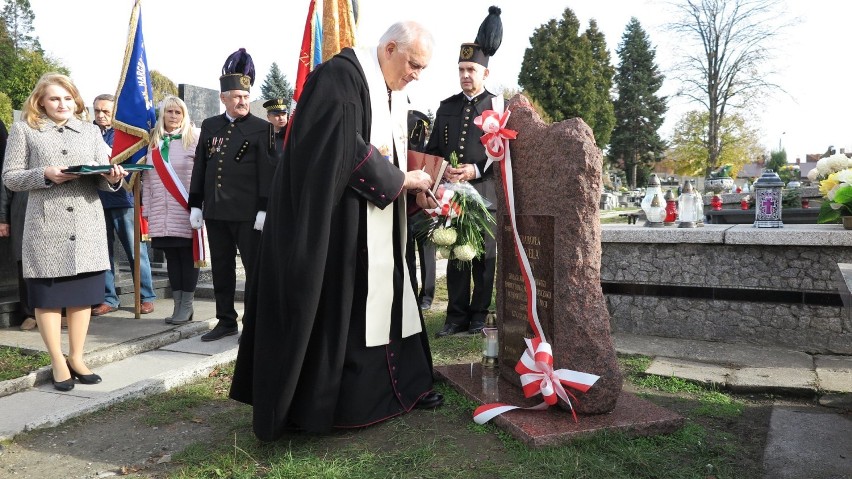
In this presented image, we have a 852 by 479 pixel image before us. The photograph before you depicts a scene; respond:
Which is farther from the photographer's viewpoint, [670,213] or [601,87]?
[601,87]

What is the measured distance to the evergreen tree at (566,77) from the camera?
1815 inches

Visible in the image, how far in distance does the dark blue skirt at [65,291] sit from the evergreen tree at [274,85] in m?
42.9

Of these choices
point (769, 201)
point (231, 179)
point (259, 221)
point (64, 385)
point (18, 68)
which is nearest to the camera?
point (64, 385)

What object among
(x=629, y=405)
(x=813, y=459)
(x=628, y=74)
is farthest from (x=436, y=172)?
(x=628, y=74)

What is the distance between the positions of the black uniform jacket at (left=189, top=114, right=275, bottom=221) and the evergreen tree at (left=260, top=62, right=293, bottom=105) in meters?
41.5

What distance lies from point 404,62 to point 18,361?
11.8 feet

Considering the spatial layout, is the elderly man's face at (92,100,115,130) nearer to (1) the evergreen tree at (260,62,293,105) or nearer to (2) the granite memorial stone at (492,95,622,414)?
(2) the granite memorial stone at (492,95,622,414)

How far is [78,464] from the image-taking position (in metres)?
3.18

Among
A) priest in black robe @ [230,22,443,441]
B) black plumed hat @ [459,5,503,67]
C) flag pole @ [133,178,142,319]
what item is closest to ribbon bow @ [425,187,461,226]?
priest in black robe @ [230,22,443,441]

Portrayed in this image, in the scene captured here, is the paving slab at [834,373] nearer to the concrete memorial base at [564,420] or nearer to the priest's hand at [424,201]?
the concrete memorial base at [564,420]

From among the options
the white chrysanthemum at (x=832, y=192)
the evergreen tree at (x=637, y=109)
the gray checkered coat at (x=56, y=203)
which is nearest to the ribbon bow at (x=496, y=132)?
the gray checkered coat at (x=56, y=203)

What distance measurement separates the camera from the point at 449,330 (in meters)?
5.62

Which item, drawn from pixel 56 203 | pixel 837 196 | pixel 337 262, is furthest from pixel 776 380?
pixel 56 203

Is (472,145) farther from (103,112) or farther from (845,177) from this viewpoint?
(103,112)
